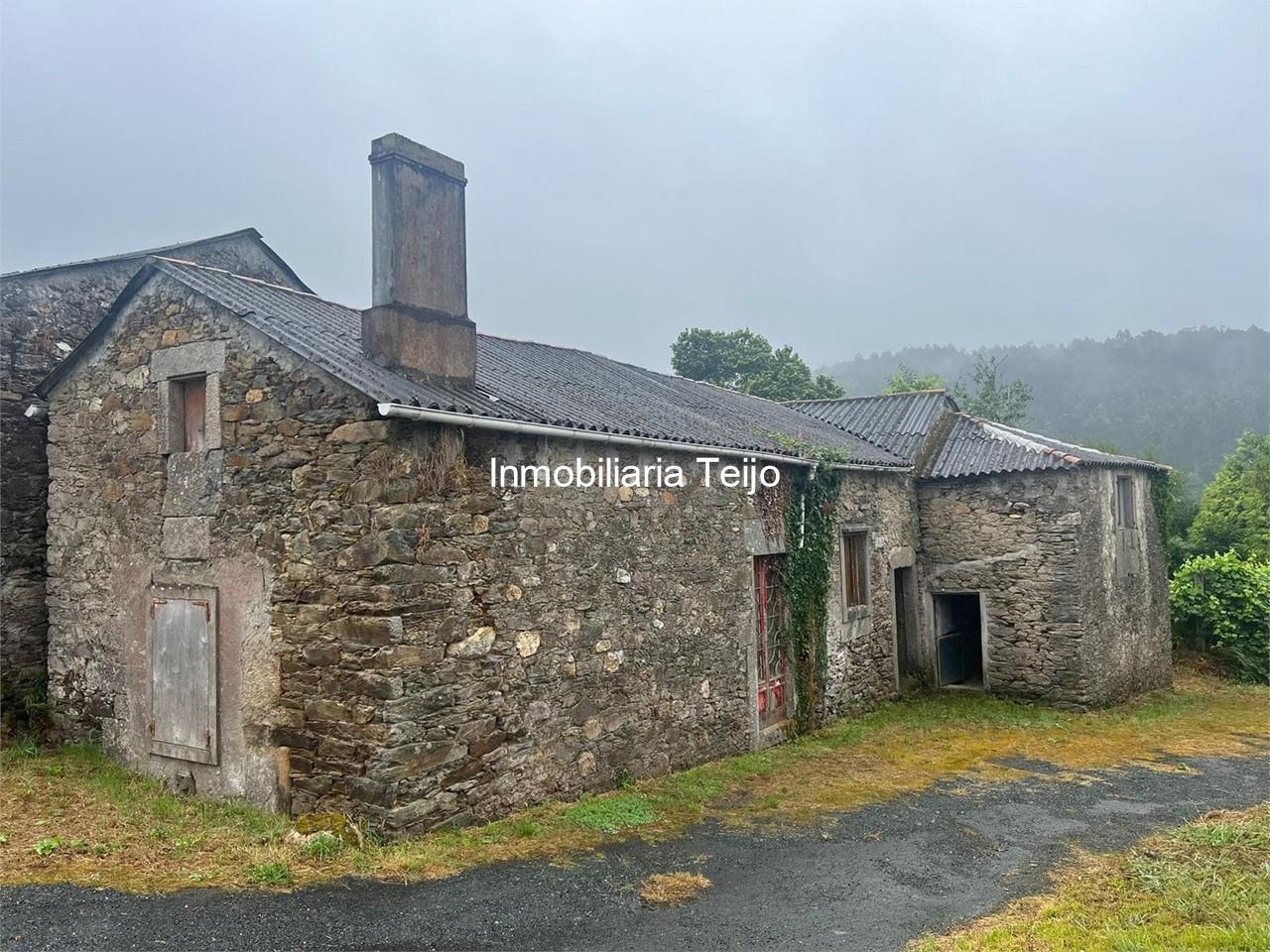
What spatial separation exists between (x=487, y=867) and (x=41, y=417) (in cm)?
698

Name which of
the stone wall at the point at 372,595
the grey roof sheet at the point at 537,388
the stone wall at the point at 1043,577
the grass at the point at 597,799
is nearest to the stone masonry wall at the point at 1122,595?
the stone wall at the point at 1043,577

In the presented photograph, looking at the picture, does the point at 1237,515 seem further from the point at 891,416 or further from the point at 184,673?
the point at 184,673

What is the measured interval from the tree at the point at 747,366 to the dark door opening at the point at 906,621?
15144mm

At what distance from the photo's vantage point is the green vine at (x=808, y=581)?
10.8m

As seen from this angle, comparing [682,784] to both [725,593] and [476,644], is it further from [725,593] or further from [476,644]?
[476,644]

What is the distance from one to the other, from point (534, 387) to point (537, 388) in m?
0.03

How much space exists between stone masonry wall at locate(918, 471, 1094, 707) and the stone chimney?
8824mm

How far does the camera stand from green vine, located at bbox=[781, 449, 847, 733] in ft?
35.6

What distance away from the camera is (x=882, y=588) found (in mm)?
12930

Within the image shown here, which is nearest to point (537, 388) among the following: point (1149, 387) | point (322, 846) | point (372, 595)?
point (372, 595)

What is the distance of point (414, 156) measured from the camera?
7.36 metres

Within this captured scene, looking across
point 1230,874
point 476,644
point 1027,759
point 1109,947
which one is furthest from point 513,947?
point 1027,759

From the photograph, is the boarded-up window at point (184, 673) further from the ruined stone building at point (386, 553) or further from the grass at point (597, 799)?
the grass at point (597, 799)

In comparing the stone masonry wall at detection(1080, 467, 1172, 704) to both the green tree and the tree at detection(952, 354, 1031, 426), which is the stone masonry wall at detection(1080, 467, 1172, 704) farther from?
the tree at detection(952, 354, 1031, 426)
